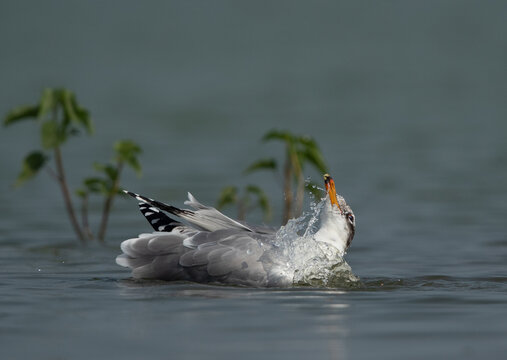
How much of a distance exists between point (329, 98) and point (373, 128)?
760 cm

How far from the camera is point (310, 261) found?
25.2 feet

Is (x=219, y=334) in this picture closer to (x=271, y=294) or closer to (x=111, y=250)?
(x=271, y=294)

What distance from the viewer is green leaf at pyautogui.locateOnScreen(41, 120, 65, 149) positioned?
31.9 ft

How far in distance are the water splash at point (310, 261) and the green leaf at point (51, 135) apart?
111 inches

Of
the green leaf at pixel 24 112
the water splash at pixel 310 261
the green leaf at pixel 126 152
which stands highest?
the green leaf at pixel 24 112

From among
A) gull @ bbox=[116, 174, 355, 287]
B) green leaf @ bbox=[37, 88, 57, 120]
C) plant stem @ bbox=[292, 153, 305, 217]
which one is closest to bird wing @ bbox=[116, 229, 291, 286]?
gull @ bbox=[116, 174, 355, 287]

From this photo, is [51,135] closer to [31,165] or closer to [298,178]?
[31,165]

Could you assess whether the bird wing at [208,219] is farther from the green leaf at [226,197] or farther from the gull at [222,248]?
the green leaf at [226,197]

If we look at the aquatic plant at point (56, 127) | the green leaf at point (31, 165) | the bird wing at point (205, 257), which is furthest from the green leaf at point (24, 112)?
the bird wing at point (205, 257)

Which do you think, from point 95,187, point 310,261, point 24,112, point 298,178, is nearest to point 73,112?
point 24,112

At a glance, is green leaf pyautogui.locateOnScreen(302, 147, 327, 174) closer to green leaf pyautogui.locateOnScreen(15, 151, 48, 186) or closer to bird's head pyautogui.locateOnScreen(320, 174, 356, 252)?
bird's head pyautogui.locateOnScreen(320, 174, 356, 252)

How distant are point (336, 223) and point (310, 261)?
0.49 m

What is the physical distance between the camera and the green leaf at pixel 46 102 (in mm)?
9484

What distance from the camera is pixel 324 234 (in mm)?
8023
